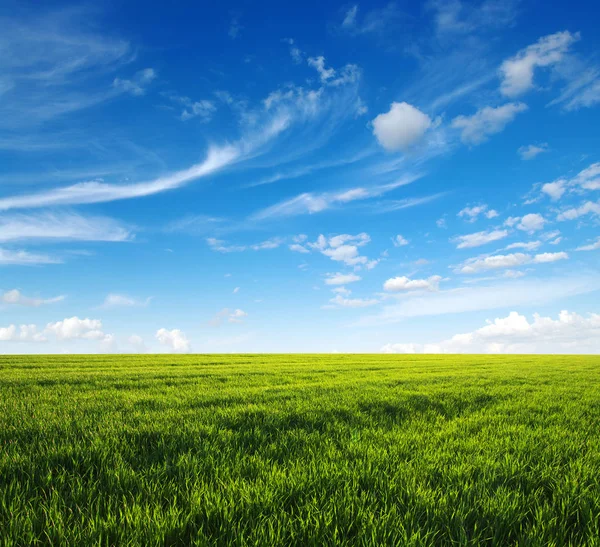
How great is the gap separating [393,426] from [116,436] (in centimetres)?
413

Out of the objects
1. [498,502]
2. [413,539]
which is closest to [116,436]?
[413,539]

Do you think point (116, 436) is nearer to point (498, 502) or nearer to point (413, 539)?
point (413, 539)

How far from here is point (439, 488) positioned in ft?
11.2

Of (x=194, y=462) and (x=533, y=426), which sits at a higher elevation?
(x=194, y=462)

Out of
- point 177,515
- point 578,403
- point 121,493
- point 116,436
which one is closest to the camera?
point 177,515

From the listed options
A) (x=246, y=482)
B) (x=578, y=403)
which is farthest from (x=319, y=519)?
(x=578, y=403)

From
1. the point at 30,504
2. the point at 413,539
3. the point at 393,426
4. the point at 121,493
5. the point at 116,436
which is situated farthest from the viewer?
the point at 393,426

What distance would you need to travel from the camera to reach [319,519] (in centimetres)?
Result: 280

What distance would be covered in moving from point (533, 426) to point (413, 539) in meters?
5.43

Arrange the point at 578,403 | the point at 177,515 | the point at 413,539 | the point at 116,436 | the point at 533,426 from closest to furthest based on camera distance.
Result: the point at 413,539, the point at 177,515, the point at 116,436, the point at 533,426, the point at 578,403

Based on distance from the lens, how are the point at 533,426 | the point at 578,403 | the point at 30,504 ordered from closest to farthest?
the point at 30,504 < the point at 533,426 < the point at 578,403

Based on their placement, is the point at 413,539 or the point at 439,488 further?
the point at 439,488

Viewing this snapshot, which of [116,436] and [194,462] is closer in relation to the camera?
[194,462]

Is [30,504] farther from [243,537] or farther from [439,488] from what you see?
[439,488]
